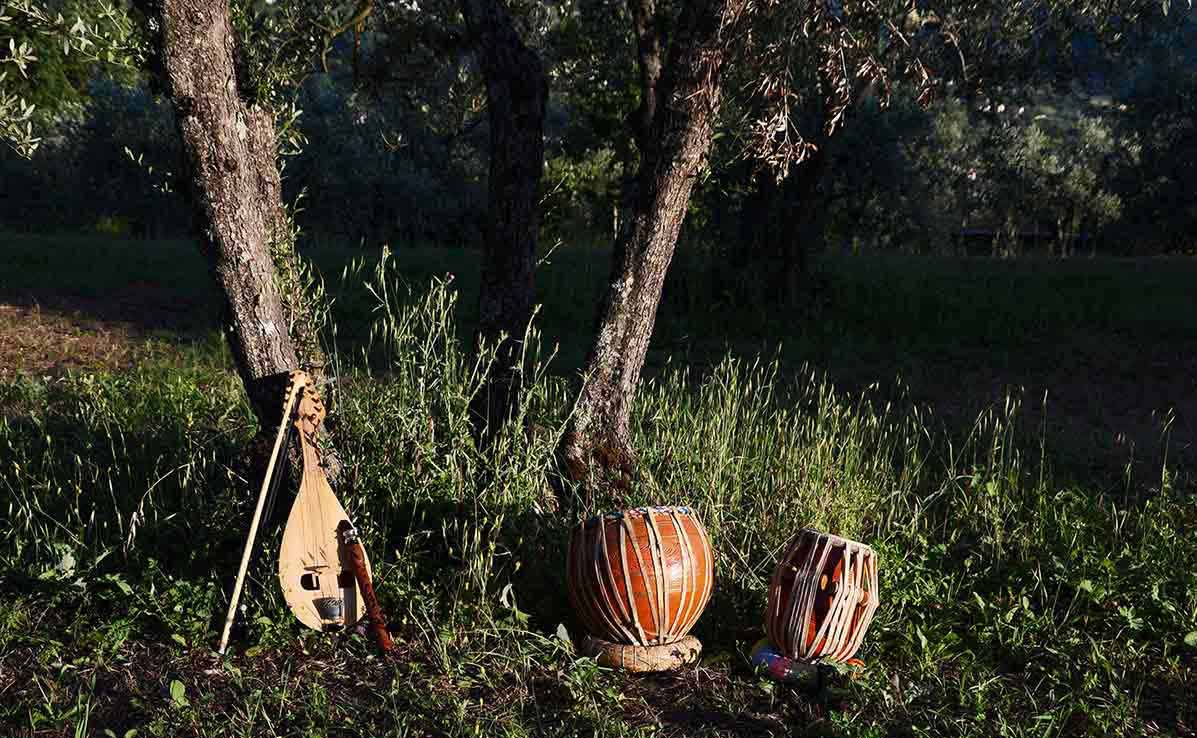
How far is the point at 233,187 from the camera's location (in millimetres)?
4555

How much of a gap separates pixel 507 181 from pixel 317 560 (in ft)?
7.21

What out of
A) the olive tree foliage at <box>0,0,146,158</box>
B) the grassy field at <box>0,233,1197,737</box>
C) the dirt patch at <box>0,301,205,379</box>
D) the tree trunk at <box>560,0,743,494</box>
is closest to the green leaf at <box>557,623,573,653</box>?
the grassy field at <box>0,233,1197,737</box>

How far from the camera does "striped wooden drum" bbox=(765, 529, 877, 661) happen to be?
408 cm

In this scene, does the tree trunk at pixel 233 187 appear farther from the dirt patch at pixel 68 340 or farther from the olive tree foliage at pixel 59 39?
the dirt patch at pixel 68 340

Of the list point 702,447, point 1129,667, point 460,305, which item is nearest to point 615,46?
point 460,305

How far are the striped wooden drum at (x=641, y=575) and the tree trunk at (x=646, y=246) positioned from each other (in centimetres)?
94

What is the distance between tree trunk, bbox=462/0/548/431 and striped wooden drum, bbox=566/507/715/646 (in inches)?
54.3

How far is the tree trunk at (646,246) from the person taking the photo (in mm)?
5117

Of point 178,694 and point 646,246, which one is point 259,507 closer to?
point 178,694

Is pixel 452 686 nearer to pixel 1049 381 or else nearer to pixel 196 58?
pixel 196 58

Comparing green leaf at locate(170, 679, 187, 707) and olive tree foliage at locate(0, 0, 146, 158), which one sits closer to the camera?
green leaf at locate(170, 679, 187, 707)

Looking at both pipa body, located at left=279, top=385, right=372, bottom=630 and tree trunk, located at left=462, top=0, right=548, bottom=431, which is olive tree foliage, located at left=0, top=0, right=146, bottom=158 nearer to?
tree trunk, located at left=462, top=0, right=548, bottom=431

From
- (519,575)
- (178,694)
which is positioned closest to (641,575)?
(519,575)

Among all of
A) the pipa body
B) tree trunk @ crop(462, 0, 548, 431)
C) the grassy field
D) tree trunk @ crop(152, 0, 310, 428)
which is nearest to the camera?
the grassy field
